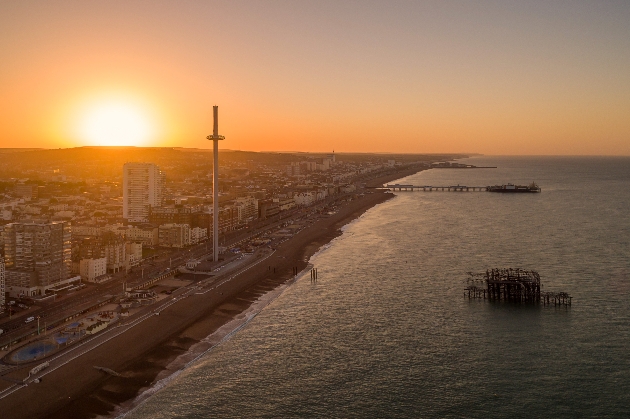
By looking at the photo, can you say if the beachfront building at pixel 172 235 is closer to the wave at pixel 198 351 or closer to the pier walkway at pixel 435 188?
the wave at pixel 198 351

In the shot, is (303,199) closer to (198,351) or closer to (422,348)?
(198,351)

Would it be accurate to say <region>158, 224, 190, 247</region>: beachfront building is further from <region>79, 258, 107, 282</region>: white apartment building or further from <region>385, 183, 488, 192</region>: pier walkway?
<region>385, 183, 488, 192</region>: pier walkway

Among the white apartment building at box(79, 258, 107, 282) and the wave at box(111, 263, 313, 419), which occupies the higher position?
the white apartment building at box(79, 258, 107, 282)

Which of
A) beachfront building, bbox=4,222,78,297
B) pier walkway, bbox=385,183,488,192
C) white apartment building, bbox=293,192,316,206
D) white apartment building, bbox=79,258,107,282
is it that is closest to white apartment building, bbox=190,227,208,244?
white apartment building, bbox=79,258,107,282

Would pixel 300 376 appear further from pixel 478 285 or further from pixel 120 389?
pixel 478 285

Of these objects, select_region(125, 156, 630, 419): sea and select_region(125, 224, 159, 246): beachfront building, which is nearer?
select_region(125, 156, 630, 419): sea

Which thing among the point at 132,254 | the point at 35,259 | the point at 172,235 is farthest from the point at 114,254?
the point at 172,235

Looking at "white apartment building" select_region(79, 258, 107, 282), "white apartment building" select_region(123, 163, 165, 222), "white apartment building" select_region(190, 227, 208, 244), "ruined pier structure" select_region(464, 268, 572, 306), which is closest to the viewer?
"ruined pier structure" select_region(464, 268, 572, 306)
